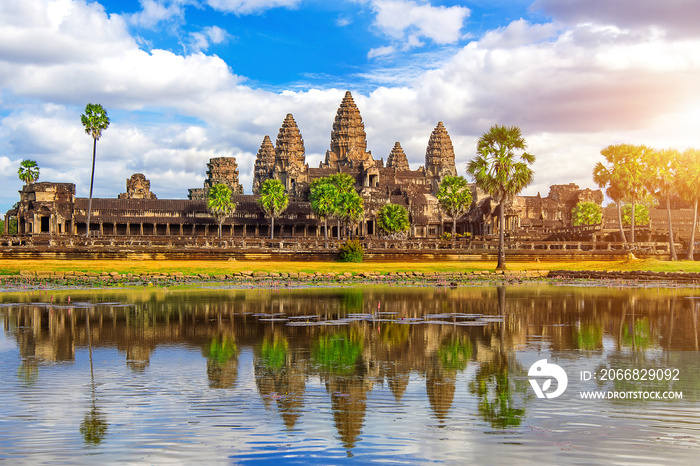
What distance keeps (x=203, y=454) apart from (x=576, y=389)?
20.2 ft

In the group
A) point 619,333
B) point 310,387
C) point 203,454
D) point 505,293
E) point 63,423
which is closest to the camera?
point 203,454

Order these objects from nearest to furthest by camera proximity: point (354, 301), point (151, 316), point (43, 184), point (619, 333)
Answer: point (619, 333) → point (151, 316) → point (354, 301) → point (43, 184)

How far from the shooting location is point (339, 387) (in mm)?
11375

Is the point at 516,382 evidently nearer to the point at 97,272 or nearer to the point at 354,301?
the point at 354,301

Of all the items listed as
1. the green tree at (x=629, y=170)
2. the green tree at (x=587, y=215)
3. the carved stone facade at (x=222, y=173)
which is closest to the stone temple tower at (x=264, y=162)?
the carved stone facade at (x=222, y=173)

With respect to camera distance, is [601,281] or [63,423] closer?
[63,423]

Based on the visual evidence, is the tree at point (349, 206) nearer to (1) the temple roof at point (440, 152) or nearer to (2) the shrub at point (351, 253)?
(2) the shrub at point (351, 253)

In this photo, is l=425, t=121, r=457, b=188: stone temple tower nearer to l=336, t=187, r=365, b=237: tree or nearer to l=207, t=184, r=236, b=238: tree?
l=336, t=187, r=365, b=237: tree

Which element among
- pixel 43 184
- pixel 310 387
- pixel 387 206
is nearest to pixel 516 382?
pixel 310 387

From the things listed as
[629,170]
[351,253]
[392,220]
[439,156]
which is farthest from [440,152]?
[351,253]

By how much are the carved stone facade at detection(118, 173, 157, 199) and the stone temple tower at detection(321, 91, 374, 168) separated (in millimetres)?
39134

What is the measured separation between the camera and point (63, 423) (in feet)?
30.0

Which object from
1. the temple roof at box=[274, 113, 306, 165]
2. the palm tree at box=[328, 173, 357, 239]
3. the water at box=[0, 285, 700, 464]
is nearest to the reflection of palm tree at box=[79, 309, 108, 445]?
the water at box=[0, 285, 700, 464]

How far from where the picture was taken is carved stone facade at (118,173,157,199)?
134 meters
